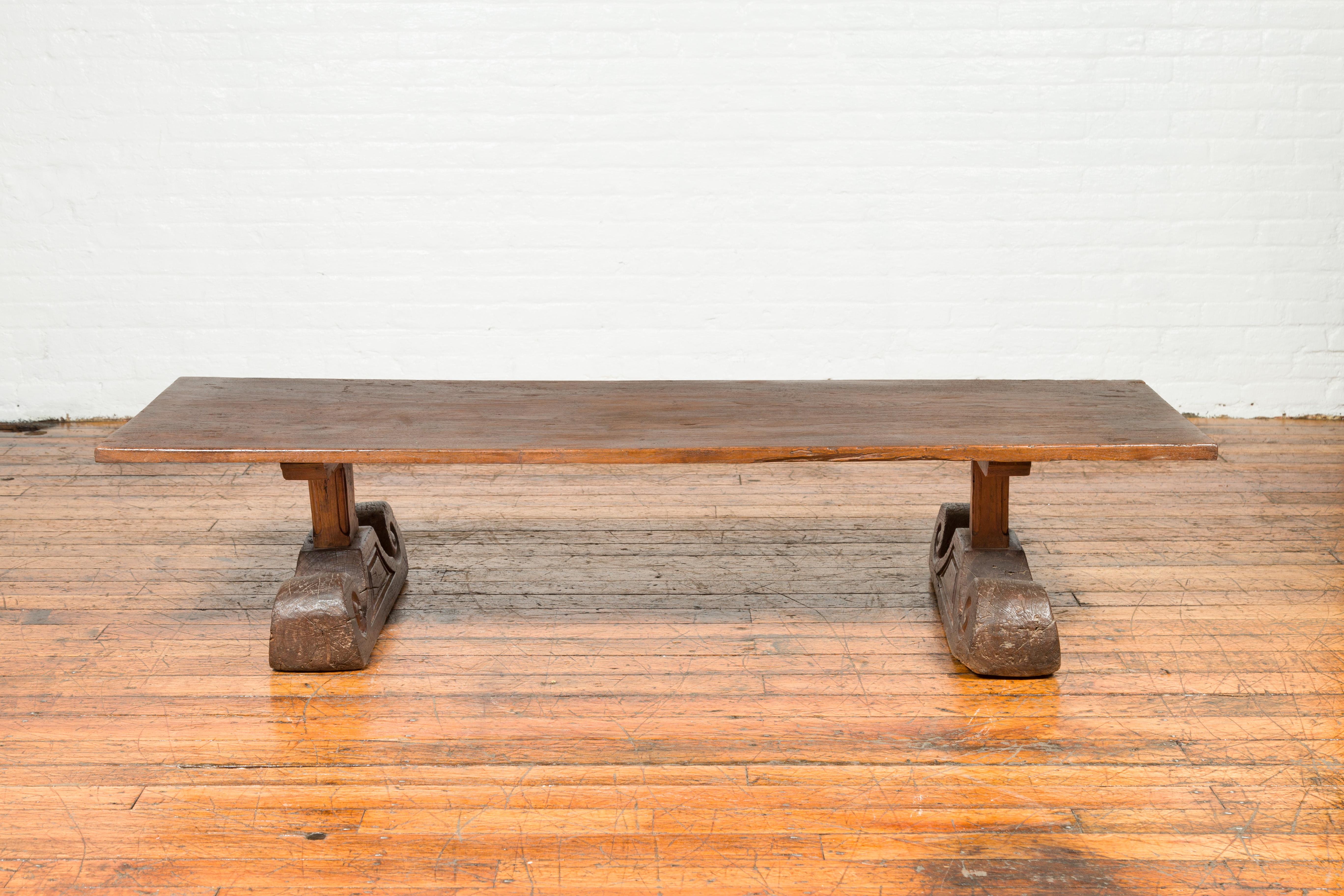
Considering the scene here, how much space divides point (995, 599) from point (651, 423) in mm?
889

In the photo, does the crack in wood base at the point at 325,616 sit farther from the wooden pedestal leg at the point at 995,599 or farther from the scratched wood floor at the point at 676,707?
the wooden pedestal leg at the point at 995,599

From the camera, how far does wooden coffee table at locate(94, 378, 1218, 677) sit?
247 centimetres

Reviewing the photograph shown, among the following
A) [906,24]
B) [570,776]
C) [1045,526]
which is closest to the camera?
[570,776]

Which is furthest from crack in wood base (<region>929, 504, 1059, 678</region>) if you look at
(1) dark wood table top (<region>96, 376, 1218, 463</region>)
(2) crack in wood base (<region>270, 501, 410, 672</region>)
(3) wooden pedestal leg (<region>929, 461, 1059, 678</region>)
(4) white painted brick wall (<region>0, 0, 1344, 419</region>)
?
(4) white painted brick wall (<region>0, 0, 1344, 419</region>)

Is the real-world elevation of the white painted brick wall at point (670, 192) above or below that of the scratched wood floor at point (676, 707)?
above

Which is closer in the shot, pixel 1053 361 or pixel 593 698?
pixel 593 698

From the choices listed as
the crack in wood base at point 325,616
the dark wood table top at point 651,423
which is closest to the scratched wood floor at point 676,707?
the crack in wood base at point 325,616

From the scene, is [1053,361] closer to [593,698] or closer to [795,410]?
[795,410]

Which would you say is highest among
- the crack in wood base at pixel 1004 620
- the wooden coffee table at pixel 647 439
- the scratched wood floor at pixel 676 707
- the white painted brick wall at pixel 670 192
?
the white painted brick wall at pixel 670 192

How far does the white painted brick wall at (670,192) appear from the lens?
4.46 m

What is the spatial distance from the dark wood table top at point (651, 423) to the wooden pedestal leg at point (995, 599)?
0.19m

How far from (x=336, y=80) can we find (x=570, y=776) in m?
3.15

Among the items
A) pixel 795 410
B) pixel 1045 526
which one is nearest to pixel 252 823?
pixel 795 410

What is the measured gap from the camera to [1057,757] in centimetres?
240
